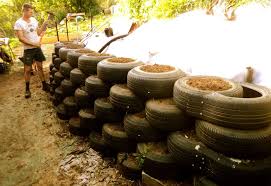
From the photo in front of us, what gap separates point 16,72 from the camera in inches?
347

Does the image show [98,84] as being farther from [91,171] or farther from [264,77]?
[264,77]

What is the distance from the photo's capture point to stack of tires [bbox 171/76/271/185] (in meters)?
2.10

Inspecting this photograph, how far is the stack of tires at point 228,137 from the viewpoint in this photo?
2.10 metres

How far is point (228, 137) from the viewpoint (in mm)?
2127

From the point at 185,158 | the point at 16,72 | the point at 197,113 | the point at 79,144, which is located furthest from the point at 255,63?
the point at 16,72

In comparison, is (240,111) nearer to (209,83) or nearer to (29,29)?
(209,83)

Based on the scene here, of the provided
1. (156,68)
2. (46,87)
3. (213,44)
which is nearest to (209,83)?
(156,68)

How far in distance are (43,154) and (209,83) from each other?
2725 mm

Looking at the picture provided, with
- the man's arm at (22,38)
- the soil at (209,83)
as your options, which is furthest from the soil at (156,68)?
the man's arm at (22,38)

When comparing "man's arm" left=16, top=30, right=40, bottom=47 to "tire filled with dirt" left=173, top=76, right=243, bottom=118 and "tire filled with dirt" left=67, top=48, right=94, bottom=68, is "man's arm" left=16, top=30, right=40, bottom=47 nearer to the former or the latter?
"tire filled with dirt" left=67, top=48, right=94, bottom=68

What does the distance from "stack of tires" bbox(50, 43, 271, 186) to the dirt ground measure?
0.83 ft

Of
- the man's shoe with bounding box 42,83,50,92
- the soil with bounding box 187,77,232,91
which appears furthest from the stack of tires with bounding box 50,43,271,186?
the man's shoe with bounding box 42,83,50,92

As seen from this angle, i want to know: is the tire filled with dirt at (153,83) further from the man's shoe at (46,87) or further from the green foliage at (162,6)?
the man's shoe at (46,87)

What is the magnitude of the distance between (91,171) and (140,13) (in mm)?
3992
